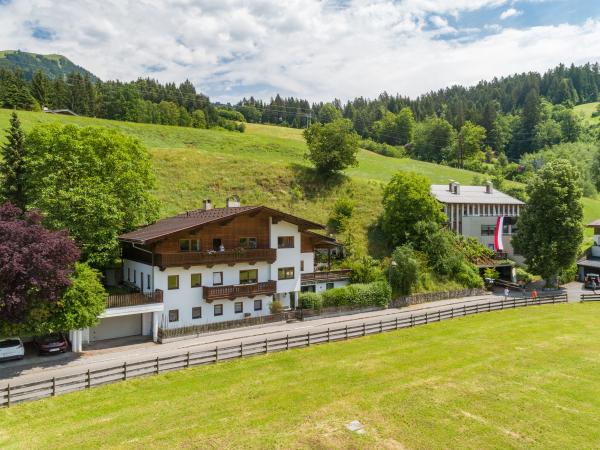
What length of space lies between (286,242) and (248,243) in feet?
12.0

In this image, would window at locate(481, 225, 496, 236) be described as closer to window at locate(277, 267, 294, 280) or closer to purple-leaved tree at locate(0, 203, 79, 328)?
window at locate(277, 267, 294, 280)

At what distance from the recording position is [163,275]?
1303 inches

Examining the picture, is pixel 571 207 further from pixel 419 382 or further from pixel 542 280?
pixel 419 382

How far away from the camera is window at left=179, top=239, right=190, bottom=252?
34188mm

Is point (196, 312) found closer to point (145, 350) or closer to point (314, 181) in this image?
point (145, 350)

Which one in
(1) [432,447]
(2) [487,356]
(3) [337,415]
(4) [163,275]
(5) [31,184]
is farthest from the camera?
(5) [31,184]

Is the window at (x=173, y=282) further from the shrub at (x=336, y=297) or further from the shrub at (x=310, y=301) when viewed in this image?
the shrub at (x=336, y=297)

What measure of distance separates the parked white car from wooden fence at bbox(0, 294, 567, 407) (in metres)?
4.68

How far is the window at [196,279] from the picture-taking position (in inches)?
1353

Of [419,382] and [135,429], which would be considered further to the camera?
[419,382]

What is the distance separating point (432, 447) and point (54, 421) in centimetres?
1506

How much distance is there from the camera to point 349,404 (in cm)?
1981

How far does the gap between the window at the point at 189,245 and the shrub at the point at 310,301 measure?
33.4ft

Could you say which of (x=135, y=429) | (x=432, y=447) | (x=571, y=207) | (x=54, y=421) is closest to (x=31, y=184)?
(x=54, y=421)
